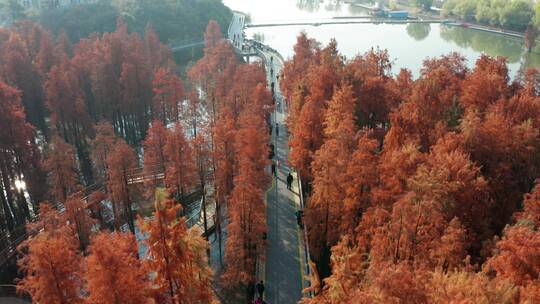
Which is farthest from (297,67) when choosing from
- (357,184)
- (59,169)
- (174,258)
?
(174,258)

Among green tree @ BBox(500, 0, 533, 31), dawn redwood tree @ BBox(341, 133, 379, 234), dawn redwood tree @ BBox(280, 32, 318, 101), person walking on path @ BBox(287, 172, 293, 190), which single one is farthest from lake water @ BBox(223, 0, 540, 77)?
dawn redwood tree @ BBox(341, 133, 379, 234)

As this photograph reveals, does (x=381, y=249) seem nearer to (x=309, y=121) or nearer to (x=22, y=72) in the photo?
(x=309, y=121)

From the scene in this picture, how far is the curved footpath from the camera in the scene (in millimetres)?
27047

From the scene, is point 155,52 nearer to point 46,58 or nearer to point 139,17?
point 46,58

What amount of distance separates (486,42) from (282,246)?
362 ft

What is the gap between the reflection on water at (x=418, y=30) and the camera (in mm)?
127250

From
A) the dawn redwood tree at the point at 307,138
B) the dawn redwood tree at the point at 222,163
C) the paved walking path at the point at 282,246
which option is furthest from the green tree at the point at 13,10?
the dawn redwood tree at the point at 307,138

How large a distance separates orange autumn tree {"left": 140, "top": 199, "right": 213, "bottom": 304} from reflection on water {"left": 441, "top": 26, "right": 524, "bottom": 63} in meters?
104

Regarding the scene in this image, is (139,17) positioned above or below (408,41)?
above

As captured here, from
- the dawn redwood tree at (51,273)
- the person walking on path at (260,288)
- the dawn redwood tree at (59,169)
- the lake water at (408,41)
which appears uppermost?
the lake water at (408,41)

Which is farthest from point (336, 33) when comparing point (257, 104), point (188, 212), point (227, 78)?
point (188, 212)

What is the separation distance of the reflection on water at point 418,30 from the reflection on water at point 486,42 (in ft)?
16.8

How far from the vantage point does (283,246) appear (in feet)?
102

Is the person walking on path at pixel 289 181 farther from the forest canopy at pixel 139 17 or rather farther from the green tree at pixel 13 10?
the green tree at pixel 13 10
